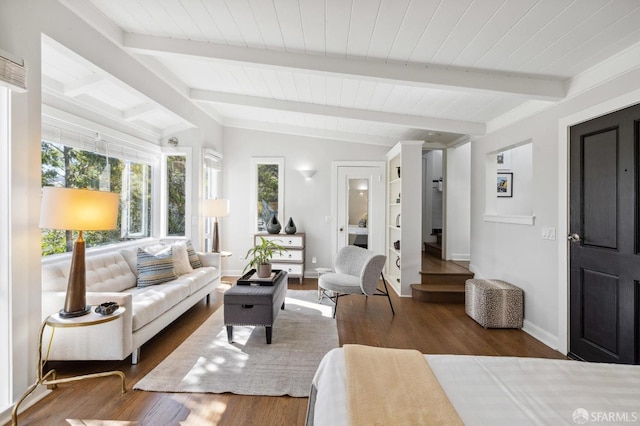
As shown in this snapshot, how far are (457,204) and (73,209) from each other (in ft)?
17.1

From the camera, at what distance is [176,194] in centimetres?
463

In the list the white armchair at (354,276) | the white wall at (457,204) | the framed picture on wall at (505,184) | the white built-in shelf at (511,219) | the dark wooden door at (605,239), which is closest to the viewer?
the dark wooden door at (605,239)

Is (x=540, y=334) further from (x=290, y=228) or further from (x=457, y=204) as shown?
(x=290, y=228)

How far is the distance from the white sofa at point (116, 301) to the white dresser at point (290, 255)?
1654 mm

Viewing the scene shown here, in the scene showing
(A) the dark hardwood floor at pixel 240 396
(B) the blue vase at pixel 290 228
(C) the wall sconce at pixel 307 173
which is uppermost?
(C) the wall sconce at pixel 307 173

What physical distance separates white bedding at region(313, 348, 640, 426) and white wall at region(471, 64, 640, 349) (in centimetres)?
172

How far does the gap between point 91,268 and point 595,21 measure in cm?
431

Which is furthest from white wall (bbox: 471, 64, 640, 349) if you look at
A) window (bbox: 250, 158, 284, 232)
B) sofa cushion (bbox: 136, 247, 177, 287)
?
sofa cushion (bbox: 136, 247, 177, 287)

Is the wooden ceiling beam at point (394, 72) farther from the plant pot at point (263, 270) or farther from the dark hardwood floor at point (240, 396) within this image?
the dark hardwood floor at point (240, 396)

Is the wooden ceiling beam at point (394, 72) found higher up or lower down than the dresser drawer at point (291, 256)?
higher up

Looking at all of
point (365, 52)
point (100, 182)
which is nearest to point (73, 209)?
point (100, 182)

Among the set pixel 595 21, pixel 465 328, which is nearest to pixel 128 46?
pixel 595 21

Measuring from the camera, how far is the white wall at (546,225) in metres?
2.44

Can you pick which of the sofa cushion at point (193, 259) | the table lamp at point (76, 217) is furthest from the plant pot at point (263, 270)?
the table lamp at point (76, 217)
